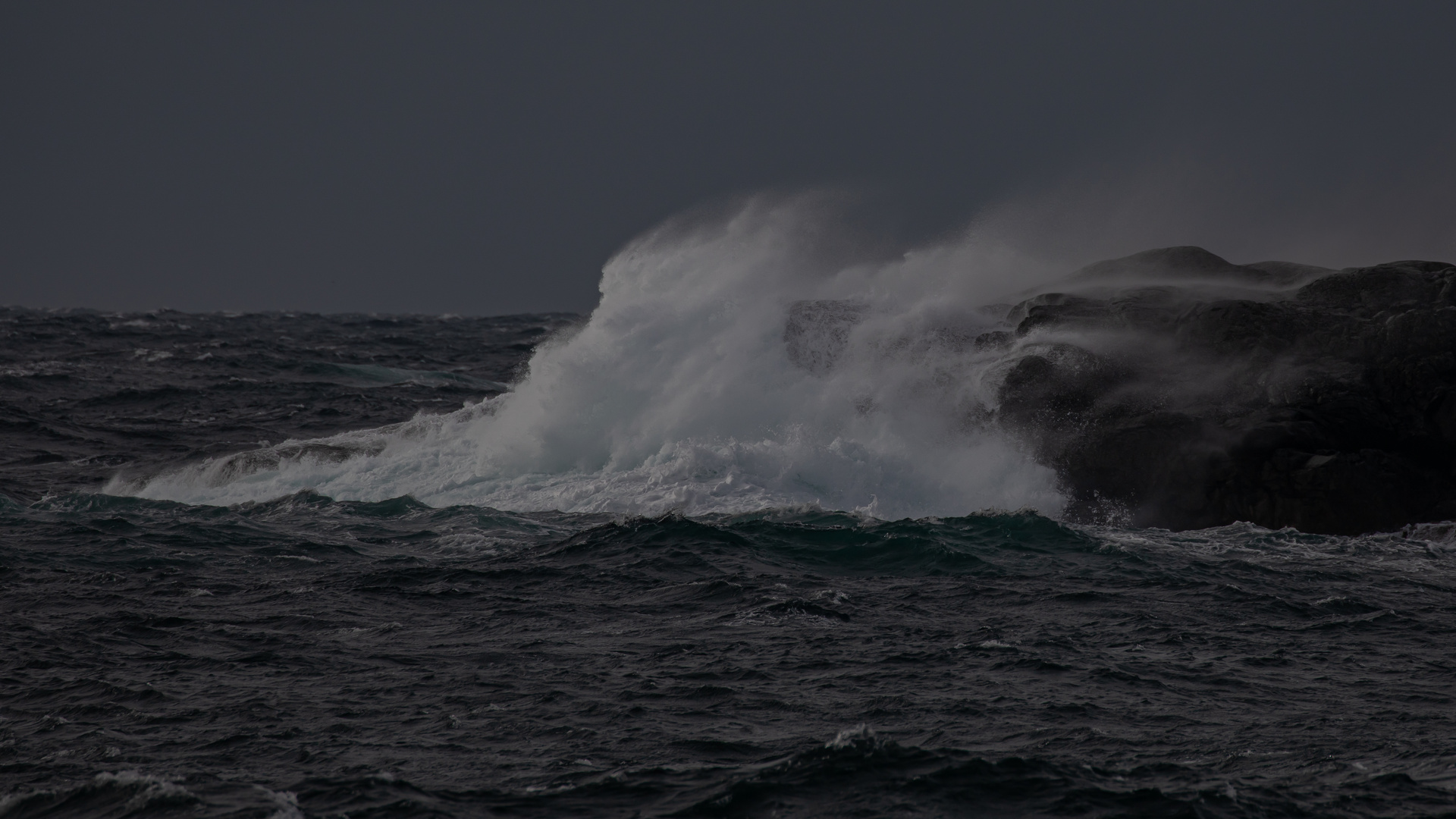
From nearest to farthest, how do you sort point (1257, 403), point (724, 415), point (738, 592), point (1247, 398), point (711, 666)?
point (711, 666), point (738, 592), point (1257, 403), point (1247, 398), point (724, 415)

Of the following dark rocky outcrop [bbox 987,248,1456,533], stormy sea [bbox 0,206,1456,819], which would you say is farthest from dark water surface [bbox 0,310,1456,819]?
dark rocky outcrop [bbox 987,248,1456,533]

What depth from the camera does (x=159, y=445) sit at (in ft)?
92.6

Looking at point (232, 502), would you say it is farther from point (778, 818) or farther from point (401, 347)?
point (401, 347)

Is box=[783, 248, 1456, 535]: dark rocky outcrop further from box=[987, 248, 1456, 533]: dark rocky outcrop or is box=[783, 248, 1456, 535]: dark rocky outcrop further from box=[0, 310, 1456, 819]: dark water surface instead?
box=[0, 310, 1456, 819]: dark water surface

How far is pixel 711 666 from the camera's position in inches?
448

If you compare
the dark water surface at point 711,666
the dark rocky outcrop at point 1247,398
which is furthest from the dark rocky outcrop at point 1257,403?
the dark water surface at point 711,666

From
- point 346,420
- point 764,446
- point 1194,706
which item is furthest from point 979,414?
point 346,420

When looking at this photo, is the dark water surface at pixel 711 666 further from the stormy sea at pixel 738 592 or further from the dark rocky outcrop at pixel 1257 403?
the dark rocky outcrop at pixel 1257 403

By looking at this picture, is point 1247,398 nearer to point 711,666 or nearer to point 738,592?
point 738,592

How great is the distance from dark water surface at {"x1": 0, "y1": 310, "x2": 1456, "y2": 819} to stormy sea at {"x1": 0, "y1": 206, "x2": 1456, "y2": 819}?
2.1 inches

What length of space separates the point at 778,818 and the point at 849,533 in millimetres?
9001

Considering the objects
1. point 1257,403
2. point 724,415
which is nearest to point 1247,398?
point 1257,403

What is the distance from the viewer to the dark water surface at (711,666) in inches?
336

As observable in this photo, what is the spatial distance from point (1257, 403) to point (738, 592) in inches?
396
